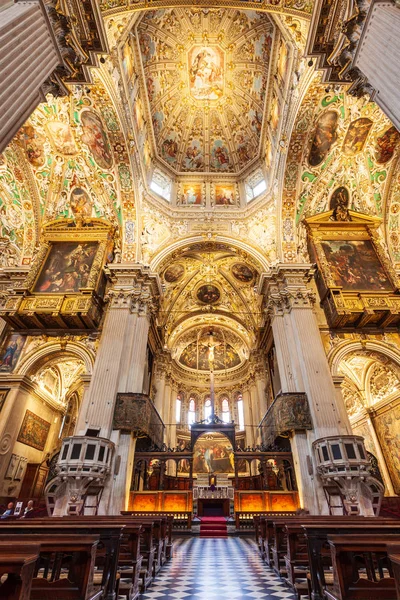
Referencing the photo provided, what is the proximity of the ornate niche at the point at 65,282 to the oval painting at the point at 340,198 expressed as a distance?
10.9 m

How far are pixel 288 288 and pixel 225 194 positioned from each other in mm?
7966

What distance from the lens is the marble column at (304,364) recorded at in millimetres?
10742

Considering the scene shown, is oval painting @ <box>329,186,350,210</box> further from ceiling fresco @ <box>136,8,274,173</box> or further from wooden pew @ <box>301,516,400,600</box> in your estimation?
wooden pew @ <box>301,516,400,600</box>

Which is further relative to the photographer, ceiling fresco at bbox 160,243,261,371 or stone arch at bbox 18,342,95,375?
ceiling fresco at bbox 160,243,261,371

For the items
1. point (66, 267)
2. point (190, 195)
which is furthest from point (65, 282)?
point (190, 195)

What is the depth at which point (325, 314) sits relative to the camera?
14180 mm

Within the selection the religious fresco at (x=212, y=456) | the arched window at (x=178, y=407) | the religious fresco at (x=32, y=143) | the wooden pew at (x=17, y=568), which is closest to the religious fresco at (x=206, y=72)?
the religious fresco at (x=32, y=143)

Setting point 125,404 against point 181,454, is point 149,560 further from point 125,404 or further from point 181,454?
point 181,454

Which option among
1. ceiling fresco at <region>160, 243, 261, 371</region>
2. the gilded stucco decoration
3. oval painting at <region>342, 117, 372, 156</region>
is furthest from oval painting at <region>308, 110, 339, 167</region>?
ceiling fresco at <region>160, 243, 261, 371</region>

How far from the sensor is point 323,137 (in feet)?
46.9

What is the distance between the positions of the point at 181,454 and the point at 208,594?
927 cm

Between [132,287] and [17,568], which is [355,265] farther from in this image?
[17,568]

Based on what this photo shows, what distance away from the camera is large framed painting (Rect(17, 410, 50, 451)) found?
42.2ft

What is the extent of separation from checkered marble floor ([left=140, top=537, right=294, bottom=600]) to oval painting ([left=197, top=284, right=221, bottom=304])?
52.5 feet
